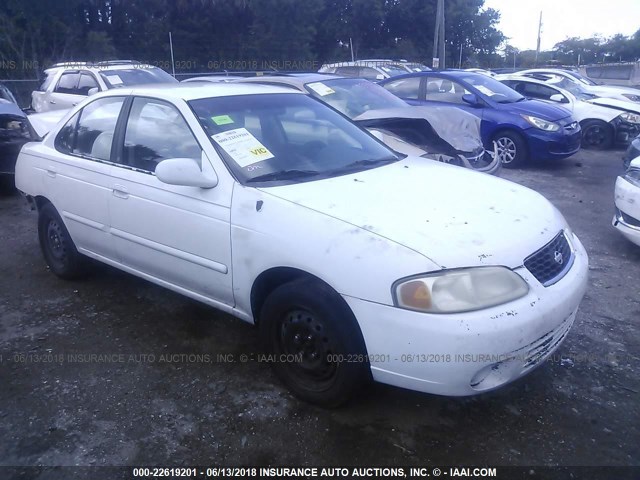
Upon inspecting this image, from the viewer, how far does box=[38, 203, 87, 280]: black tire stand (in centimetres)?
467

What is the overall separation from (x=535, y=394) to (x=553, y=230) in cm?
91

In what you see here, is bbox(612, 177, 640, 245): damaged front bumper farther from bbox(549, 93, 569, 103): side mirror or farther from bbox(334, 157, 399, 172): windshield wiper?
bbox(549, 93, 569, 103): side mirror

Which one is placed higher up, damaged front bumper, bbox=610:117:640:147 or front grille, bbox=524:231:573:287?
front grille, bbox=524:231:573:287

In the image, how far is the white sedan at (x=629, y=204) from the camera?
512 cm

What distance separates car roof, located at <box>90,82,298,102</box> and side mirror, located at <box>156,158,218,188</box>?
0.63 metres

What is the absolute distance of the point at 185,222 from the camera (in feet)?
11.4

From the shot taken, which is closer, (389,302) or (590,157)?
(389,302)

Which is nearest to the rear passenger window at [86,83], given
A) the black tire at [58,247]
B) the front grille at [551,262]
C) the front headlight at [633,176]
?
the black tire at [58,247]

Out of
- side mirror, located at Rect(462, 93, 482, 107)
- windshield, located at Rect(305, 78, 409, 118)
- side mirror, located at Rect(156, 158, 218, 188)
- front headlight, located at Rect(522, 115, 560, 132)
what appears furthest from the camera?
side mirror, located at Rect(462, 93, 482, 107)

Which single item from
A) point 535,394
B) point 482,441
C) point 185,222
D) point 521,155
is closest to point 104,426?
point 185,222

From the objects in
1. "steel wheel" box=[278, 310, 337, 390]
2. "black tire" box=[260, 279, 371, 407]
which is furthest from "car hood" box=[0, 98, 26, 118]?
"steel wheel" box=[278, 310, 337, 390]

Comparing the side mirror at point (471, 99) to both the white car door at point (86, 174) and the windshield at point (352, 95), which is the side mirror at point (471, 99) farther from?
the white car door at point (86, 174)

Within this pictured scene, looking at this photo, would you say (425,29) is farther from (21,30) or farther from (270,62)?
(21,30)

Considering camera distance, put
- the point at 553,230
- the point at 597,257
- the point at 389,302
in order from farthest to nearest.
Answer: the point at 597,257
the point at 553,230
the point at 389,302
